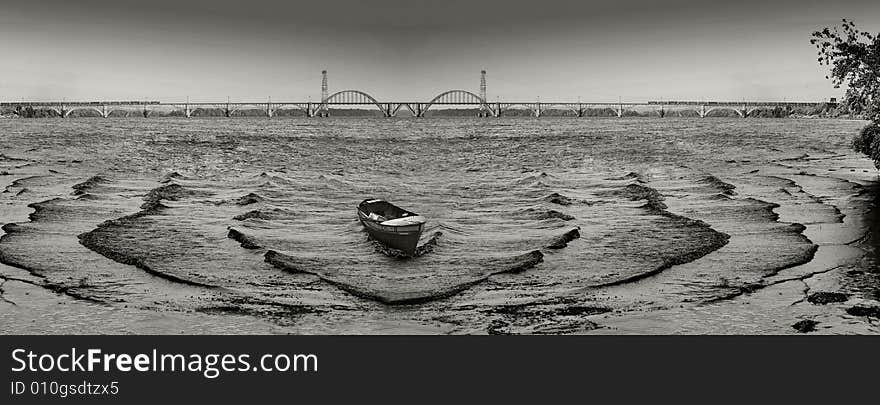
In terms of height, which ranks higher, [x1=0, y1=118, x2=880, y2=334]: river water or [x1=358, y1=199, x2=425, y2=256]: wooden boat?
[x1=358, y1=199, x2=425, y2=256]: wooden boat

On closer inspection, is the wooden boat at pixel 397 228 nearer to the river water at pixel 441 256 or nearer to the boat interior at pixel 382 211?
the boat interior at pixel 382 211

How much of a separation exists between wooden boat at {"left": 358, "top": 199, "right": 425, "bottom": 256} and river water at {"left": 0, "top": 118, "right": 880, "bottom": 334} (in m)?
0.39

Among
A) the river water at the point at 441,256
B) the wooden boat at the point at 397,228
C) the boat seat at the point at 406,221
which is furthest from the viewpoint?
the wooden boat at the point at 397,228

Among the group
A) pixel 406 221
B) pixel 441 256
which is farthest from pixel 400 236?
pixel 441 256

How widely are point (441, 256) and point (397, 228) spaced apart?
1.50 metres

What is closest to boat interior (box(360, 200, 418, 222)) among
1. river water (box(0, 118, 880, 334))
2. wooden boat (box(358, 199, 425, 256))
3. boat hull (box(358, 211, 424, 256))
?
wooden boat (box(358, 199, 425, 256))

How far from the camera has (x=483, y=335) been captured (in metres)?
14.3

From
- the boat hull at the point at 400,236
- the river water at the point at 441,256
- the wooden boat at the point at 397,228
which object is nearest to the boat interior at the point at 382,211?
the wooden boat at the point at 397,228

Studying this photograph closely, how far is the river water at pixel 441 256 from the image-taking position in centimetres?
1575

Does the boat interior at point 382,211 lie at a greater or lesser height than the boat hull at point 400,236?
greater

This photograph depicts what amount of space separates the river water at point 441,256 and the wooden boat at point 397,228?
0.39 metres

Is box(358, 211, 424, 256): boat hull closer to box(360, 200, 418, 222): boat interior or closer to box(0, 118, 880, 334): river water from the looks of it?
box(0, 118, 880, 334): river water

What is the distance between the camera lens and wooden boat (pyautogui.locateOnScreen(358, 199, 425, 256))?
2039 centimetres

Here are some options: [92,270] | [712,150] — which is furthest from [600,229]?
[712,150]
